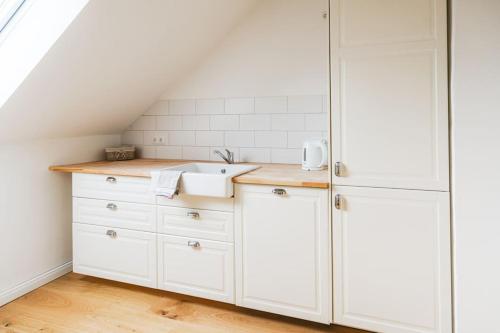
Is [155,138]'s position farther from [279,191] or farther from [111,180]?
[279,191]

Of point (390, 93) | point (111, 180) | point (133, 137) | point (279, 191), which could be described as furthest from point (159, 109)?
point (390, 93)

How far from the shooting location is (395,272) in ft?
6.35

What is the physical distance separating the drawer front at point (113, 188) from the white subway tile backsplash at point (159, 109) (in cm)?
90

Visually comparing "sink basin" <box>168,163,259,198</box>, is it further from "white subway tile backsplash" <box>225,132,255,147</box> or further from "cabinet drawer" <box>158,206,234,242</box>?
"white subway tile backsplash" <box>225,132,255,147</box>

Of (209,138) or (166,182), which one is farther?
(209,138)

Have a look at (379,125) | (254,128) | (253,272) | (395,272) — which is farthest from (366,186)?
(254,128)

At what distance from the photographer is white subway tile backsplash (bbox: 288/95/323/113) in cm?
275

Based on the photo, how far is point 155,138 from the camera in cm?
335

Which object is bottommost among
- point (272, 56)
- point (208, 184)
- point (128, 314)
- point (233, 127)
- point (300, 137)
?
point (128, 314)

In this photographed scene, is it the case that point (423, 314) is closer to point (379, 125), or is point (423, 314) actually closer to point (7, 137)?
point (379, 125)

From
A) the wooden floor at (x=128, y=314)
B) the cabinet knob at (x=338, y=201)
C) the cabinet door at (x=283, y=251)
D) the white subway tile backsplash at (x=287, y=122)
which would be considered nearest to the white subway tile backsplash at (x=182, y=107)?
the white subway tile backsplash at (x=287, y=122)

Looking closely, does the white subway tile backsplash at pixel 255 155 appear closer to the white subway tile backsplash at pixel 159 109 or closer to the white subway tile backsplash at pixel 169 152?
the white subway tile backsplash at pixel 169 152

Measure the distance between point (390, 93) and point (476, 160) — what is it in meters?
0.52

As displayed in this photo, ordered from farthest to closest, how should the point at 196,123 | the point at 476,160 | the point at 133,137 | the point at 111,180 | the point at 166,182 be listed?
the point at 133,137
the point at 196,123
the point at 111,180
the point at 166,182
the point at 476,160
